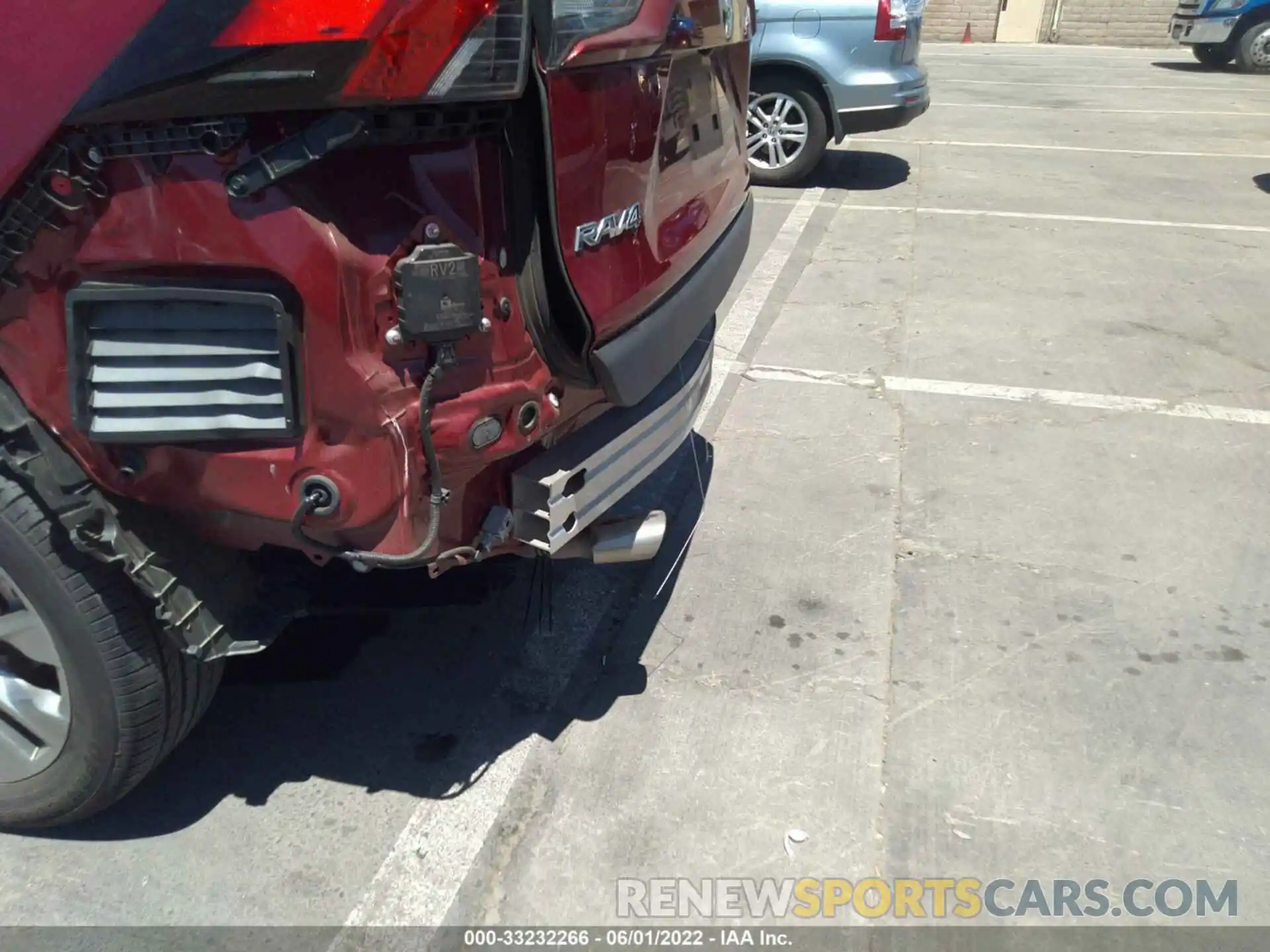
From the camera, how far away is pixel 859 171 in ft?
31.7

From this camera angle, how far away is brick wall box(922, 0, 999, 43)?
2591 cm

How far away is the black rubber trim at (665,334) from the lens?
7.42 feet

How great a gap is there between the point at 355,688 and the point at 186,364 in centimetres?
134

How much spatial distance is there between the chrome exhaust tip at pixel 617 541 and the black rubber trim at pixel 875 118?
21.8ft

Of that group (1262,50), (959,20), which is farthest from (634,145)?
(959,20)

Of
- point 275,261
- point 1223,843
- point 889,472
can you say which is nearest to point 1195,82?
point 889,472

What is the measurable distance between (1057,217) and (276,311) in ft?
24.7

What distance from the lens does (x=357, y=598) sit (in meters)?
3.24

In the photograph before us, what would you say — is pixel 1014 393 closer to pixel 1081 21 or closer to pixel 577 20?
pixel 577 20

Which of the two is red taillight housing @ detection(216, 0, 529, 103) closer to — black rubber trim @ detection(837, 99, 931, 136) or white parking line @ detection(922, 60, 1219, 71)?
black rubber trim @ detection(837, 99, 931, 136)

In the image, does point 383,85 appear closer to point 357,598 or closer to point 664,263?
point 664,263

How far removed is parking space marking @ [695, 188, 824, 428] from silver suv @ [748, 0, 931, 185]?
724mm

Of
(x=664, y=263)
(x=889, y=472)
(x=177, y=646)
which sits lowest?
(x=889, y=472)

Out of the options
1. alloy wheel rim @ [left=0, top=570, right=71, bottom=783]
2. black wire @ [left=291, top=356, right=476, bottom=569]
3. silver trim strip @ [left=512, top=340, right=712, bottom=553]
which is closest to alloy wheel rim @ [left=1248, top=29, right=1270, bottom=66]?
silver trim strip @ [left=512, top=340, right=712, bottom=553]
